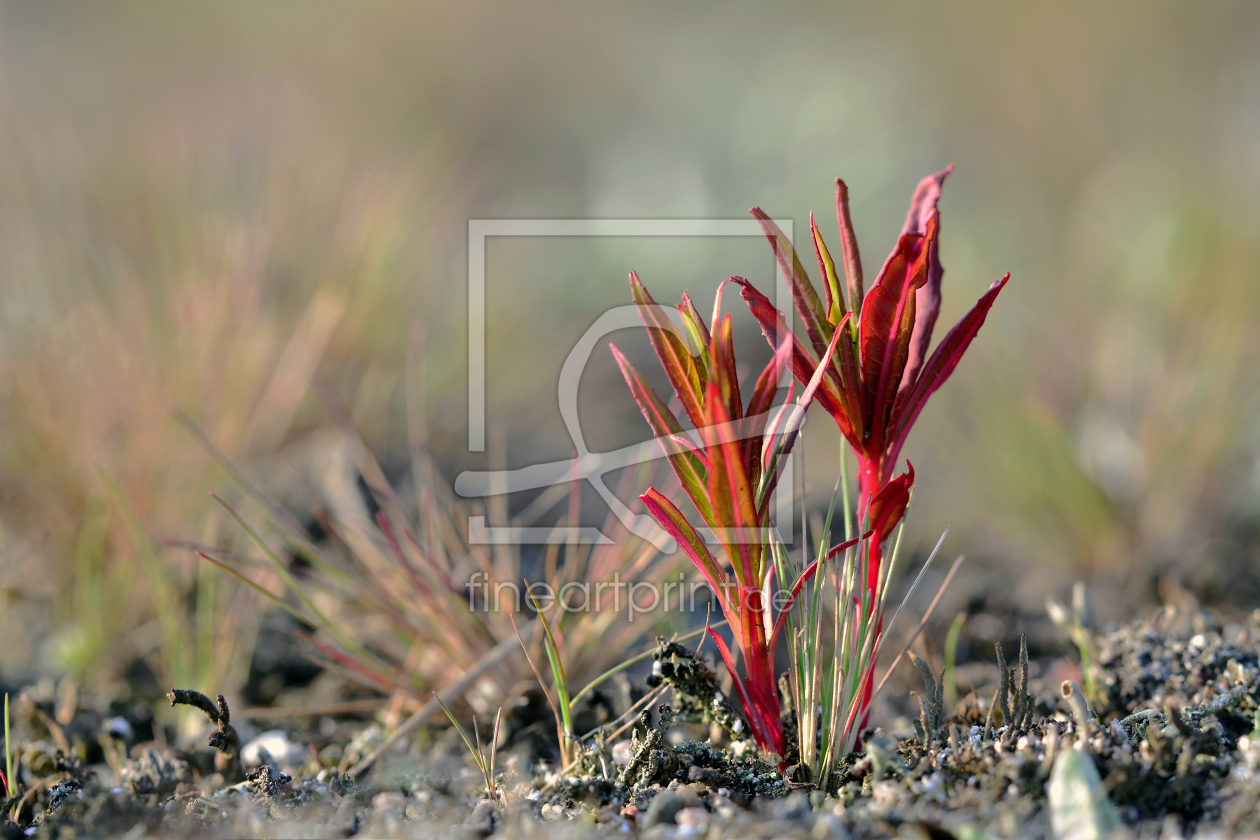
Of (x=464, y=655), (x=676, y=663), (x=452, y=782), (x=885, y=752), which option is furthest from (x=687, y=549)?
(x=464, y=655)

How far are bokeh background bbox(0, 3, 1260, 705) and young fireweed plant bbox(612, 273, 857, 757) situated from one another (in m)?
0.77

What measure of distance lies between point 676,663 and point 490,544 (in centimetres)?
82

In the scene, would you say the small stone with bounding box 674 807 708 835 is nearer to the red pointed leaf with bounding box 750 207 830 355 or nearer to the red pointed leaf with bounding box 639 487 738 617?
the red pointed leaf with bounding box 639 487 738 617

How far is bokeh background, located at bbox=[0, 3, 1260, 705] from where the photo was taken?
87.4 inches

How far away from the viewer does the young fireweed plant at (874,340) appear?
1006 millimetres

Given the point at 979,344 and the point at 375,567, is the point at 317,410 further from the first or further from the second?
the point at 979,344

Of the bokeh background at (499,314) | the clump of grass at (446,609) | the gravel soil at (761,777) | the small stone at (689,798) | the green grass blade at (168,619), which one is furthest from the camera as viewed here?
the bokeh background at (499,314)

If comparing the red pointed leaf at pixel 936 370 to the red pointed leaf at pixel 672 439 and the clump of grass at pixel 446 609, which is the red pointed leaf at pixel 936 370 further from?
the clump of grass at pixel 446 609

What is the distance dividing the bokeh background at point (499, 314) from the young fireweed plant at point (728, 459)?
772 millimetres

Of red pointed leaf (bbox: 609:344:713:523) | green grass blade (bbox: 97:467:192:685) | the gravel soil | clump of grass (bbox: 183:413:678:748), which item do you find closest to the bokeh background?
green grass blade (bbox: 97:467:192:685)

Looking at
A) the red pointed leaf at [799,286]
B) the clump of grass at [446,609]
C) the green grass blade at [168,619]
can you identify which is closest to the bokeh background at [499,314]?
the green grass blade at [168,619]

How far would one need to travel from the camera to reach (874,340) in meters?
1.03

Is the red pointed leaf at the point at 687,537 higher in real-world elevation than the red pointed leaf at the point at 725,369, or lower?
lower

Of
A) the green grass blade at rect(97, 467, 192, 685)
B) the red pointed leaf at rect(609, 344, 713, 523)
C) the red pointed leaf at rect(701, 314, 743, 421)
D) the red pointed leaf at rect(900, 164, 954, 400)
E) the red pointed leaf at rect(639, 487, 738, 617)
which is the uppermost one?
the red pointed leaf at rect(900, 164, 954, 400)
